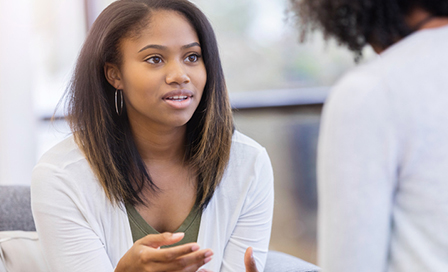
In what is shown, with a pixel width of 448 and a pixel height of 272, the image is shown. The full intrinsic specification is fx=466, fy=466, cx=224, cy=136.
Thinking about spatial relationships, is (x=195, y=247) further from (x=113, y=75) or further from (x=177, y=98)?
(x=113, y=75)

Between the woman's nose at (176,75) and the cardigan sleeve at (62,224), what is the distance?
0.36 metres

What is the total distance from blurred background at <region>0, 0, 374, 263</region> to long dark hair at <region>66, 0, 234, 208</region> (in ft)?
5.31

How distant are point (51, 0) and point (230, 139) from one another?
237 centimetres

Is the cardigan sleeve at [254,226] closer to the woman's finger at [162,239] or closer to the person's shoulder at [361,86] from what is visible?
the woman's finger at [162,239]

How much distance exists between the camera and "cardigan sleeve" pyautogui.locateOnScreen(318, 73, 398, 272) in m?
0.57

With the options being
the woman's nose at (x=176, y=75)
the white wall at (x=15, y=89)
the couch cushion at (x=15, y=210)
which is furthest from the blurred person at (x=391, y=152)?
the white wall at (x=15, y=89)

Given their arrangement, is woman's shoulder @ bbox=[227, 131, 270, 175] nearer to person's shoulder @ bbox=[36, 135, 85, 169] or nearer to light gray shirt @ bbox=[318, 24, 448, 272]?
person's shoulder @ bbox=[36, 135, 85, 169]

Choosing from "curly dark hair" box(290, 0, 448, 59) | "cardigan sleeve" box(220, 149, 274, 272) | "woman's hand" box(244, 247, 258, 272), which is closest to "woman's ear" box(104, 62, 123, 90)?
"cardigan sleeve" box(220, 149, 274, 272)

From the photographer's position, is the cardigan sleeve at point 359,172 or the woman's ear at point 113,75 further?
the woman's ear at point 113,75

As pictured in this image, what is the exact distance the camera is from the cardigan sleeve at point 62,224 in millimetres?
1177

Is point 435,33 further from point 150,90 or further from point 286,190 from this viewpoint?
point 286,190

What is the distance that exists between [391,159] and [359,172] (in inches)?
1.6

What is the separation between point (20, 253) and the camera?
1280mm

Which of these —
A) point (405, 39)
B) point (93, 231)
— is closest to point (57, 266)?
point (93, 231)
